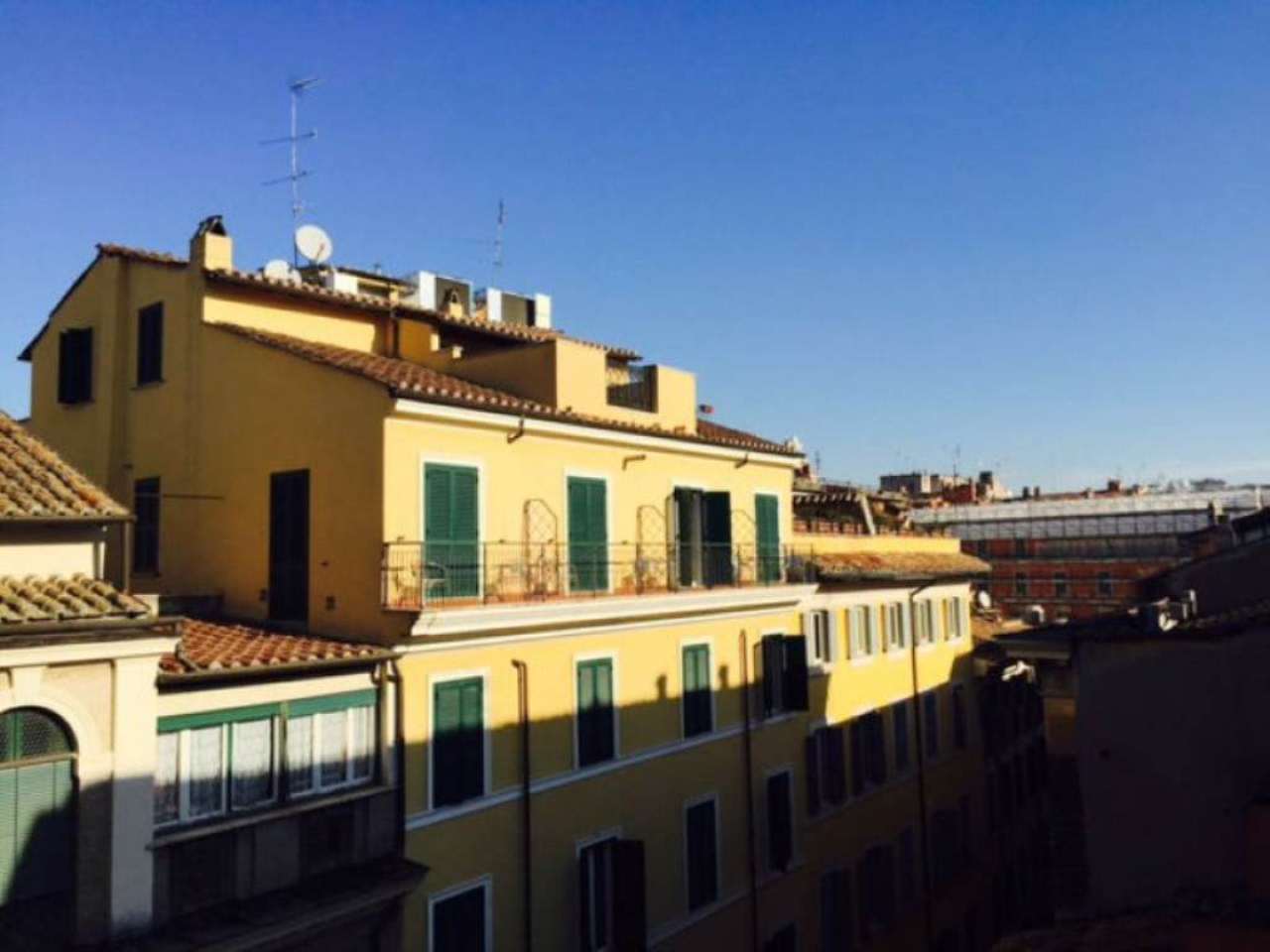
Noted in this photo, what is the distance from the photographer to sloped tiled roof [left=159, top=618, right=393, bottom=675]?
41.6 feet

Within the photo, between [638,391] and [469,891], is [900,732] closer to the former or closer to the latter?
[638,391]

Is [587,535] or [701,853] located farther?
[701,853]

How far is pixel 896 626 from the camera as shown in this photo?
2988 cm

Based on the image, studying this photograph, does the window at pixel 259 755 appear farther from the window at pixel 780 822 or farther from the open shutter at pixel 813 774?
the open shutter at pixel 813 774

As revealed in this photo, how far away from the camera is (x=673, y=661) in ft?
66.7

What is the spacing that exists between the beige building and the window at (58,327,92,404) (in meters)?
6.54

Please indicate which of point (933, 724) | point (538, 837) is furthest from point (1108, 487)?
point (538, 837)

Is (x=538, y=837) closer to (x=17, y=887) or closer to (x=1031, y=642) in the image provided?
(x=17, y=887)

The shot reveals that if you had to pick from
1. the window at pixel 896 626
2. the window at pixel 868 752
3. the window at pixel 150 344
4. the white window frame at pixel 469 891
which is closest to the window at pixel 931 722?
the window at pixel 896 626

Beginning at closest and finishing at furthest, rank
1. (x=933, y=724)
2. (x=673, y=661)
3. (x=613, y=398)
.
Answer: (x=673, y=661)
(x=613, y=398)
(x=933, y=724)

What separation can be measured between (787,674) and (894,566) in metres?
7.56

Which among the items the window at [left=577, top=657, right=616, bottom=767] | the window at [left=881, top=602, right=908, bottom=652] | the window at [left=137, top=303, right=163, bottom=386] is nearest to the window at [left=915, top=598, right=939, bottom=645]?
the window at [left=881, top=602, right=908, bottom=652]

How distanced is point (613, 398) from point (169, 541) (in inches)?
362

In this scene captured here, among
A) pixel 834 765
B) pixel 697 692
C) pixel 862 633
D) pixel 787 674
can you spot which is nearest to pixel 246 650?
pixel 697 692
